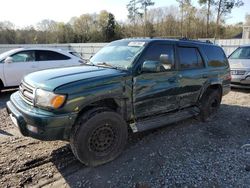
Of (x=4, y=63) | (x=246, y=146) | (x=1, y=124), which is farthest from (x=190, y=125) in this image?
(x=4, y=63)

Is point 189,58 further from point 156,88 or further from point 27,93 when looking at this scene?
point 27,93

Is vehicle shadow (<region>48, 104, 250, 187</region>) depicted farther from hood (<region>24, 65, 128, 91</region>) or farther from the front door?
hood (<region>24, 65, 128, 91</region>)

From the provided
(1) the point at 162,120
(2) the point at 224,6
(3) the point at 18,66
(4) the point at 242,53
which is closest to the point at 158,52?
(1) the point at 162,120

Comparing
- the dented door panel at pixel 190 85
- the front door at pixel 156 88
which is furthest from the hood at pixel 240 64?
the front door at pixel 156 88

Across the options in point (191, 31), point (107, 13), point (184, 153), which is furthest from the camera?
point (107, 13)

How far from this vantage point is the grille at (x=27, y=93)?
335cm

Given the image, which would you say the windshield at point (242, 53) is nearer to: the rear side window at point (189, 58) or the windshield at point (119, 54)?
the rear side window at point (189, 58)

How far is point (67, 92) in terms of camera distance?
10.2 ft

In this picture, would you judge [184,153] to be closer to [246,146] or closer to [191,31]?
[246,146]

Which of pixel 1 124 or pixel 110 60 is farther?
pixel 1 124

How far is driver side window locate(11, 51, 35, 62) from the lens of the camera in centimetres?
801

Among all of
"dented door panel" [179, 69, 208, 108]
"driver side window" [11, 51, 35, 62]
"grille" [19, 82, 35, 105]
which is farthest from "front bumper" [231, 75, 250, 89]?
"grille" [19, 82, 35, 105]

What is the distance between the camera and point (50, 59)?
8594 mm

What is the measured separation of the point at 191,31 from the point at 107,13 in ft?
49.0
